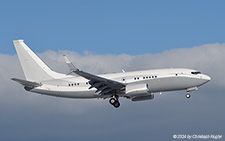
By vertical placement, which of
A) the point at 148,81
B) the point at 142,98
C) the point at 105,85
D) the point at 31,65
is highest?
the point at 31,65

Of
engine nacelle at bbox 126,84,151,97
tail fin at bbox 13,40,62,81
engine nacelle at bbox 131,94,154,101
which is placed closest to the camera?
engine nacelle at bbox 126,84,151,97

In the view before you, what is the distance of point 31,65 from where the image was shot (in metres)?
62.4

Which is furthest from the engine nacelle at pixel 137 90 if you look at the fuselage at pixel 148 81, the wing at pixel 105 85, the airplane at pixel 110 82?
the wing at pixel 105 85

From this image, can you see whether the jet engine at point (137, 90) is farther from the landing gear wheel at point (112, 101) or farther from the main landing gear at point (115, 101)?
the landing gear wheel at point (112, 101)

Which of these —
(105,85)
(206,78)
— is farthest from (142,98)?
(206,78)

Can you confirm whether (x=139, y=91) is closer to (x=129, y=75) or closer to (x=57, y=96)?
(x=129, y=75)

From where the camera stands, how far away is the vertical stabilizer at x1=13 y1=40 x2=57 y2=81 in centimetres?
6103

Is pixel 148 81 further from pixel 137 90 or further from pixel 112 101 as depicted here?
pixel 112 101

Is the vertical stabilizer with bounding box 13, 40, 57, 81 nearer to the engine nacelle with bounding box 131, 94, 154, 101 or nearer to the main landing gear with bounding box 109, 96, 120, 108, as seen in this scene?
the main landing gear with bounding box 109, 96, 120, 108

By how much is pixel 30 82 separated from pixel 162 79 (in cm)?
→ 1957

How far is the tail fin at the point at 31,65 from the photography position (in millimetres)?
61006

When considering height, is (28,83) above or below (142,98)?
above

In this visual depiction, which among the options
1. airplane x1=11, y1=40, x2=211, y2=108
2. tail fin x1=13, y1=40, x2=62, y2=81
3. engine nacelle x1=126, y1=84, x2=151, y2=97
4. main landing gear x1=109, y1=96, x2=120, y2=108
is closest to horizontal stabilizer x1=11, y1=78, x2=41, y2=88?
airplane x1=11, y1=40, x2=211, y2=108

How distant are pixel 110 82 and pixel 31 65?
604 inches
